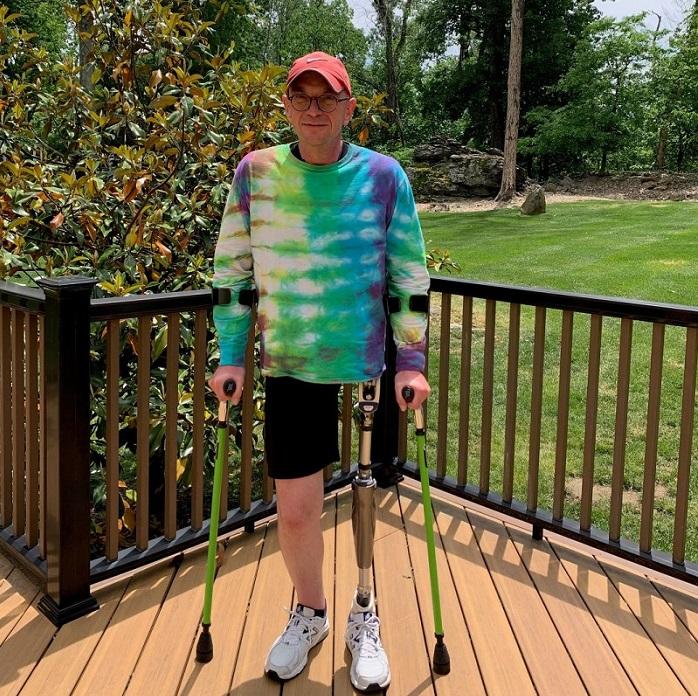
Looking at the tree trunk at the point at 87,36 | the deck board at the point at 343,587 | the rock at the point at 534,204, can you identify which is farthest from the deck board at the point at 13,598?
the rock at the point at 534,204

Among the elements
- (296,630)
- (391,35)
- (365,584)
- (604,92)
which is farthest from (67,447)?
(391,35)

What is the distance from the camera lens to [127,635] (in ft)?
7.32

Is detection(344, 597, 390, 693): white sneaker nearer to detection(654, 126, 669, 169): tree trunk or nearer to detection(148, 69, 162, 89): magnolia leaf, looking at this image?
detection(148, 69, 162, 89): magnolia leaf

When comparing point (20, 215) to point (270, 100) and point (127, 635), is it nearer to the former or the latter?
point (270, 100)

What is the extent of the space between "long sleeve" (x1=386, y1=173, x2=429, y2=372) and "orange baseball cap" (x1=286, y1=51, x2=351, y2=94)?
28cm

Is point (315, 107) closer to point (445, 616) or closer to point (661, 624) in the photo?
point (445, 616)

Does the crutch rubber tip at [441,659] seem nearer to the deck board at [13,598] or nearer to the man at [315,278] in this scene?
the man at [315,278]

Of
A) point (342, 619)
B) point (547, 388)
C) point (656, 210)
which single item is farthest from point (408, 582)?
point (656, 210)

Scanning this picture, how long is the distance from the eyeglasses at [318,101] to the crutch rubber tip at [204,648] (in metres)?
1.43

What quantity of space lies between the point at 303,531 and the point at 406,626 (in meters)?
0.54

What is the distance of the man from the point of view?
1824 millimetres

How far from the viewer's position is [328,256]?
71.9 inches

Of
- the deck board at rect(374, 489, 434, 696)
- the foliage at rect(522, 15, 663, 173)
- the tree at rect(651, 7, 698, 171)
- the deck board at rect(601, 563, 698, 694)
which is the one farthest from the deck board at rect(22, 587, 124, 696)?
the tree at rect(651, 7, 698, 171)

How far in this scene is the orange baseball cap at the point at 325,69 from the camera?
1765 mm
